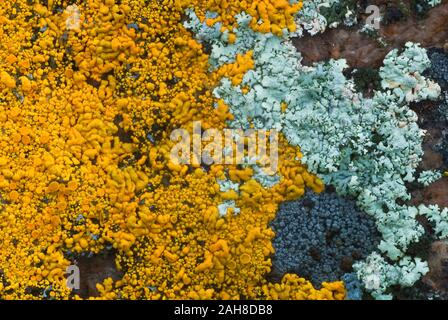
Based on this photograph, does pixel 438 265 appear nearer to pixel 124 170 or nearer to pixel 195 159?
pixel 195 159

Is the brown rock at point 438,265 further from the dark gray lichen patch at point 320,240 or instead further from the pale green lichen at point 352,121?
the dark gray lichen patch at point 320,240

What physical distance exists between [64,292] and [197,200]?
716 mm

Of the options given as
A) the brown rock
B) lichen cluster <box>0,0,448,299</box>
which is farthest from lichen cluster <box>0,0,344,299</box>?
the brown rock

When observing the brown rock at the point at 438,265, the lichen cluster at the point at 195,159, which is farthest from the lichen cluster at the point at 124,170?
the brown rock at the point at 438,265

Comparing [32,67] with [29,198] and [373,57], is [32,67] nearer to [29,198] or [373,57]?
[29,198]

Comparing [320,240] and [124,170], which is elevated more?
[124,170]

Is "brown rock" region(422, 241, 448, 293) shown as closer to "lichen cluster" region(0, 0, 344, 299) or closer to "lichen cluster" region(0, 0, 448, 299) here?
"lichen cluster" region(0, 0, 448, 299)

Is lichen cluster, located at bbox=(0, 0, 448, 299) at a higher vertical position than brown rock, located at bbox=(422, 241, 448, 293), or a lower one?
higher

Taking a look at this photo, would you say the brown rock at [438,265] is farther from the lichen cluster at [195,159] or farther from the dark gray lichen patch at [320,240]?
the dark gray lichen patch at [320,240]

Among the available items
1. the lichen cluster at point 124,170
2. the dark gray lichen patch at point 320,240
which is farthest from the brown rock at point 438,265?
the lichen cluster at point 124,170

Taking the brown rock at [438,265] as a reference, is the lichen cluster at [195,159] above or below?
above

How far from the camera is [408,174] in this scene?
337 cm

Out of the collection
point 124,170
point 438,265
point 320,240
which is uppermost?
point 124,170

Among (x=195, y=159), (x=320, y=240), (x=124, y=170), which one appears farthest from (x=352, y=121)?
(x=124, y=170)
